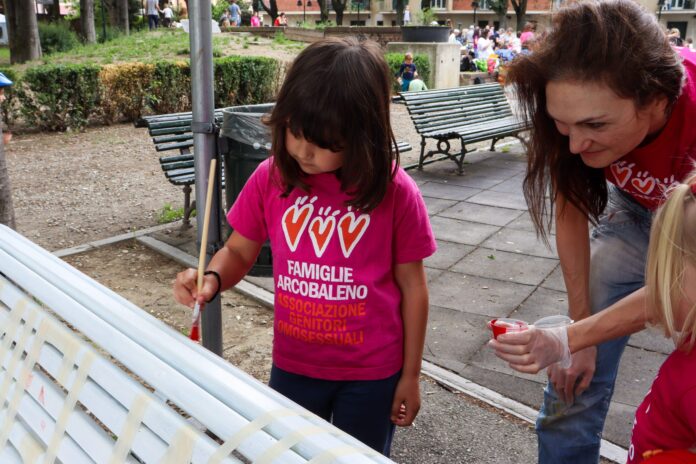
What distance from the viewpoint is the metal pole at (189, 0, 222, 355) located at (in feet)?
7.73

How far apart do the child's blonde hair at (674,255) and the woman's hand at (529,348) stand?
29cm

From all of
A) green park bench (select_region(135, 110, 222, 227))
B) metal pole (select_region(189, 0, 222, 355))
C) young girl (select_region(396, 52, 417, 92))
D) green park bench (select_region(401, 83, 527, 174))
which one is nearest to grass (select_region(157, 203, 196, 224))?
green park bench (select_region(135, 110, 222, 227))

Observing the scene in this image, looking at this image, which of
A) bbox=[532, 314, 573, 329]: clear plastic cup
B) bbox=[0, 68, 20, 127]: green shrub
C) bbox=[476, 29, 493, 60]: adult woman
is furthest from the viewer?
bbox=[476, 29, 493, 60]: adult woman

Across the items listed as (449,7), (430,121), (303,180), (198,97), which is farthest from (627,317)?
(449,7)

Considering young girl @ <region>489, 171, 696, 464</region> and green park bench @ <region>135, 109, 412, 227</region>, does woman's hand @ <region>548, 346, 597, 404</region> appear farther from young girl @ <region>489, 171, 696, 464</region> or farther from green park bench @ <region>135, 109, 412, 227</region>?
green park bench @ <region>135, 109, 412, 227</region>

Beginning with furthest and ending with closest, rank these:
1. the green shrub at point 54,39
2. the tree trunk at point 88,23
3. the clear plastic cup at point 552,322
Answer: the green shrub at point 54,39, the tree trunk at point 88,23, the clear plastic cup at point 552,322

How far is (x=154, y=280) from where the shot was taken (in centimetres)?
422

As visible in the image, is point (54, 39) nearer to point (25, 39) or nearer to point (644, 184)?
point (25, 39)

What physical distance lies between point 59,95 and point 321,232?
9.00 m

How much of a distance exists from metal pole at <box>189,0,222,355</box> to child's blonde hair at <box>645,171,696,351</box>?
1555mm

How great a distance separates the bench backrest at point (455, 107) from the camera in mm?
7363

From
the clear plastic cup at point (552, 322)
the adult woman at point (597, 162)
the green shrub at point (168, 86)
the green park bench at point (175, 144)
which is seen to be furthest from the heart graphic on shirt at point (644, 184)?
the green shrub at point (168, 86)

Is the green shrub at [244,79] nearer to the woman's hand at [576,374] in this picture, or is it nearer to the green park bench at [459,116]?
the green park bench at [459,116]

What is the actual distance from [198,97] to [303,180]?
3.26 ft
